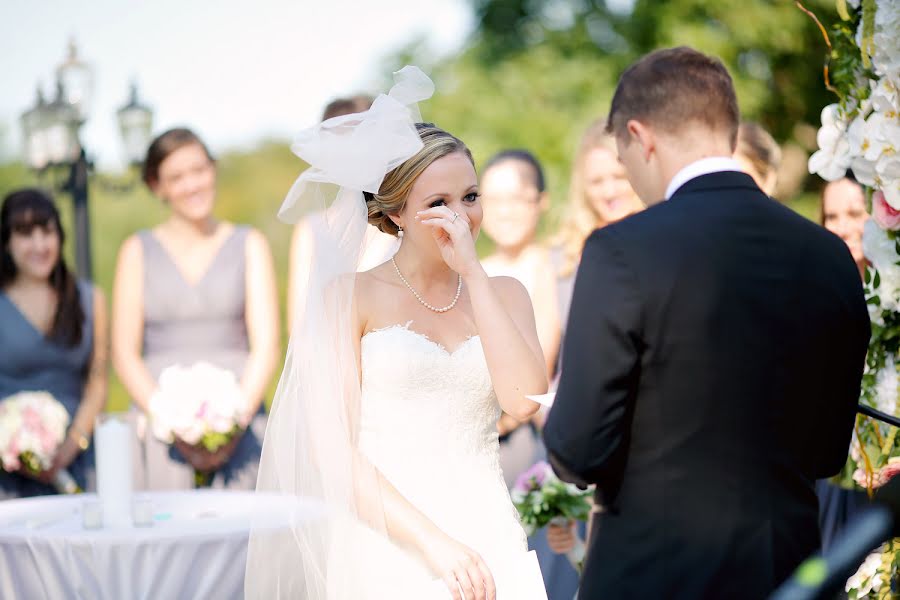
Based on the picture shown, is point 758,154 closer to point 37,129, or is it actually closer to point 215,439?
point 215,439

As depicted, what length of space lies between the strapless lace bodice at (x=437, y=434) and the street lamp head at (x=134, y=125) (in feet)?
15.6

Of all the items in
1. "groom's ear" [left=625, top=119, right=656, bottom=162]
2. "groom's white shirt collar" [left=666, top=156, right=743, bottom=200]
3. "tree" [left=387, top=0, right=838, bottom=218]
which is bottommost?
"groom's white shirt collar" [left=666, top=156, right=743, bottom=200]

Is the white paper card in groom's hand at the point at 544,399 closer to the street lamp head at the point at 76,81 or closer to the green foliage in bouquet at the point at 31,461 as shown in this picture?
the green foliage in bouquet at the point at 31,461

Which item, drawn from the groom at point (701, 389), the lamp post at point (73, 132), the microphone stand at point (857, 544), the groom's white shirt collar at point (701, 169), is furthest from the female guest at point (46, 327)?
the microphone stand at point (857, 544)

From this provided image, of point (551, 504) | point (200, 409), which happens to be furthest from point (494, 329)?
point (200, 409)

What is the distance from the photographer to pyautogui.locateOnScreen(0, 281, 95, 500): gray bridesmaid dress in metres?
6.21

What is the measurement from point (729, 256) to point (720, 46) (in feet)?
41.4

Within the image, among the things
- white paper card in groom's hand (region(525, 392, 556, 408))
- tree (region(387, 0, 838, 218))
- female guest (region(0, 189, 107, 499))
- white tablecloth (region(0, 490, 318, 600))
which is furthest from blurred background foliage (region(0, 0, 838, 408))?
white paper card in groom's hand (region(525, 392, 556, 408))

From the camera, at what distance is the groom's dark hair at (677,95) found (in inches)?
106

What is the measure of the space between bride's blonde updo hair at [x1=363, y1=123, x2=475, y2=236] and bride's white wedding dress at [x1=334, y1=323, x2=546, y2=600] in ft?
1.31

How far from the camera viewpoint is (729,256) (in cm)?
249

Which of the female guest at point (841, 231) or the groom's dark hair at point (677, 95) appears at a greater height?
the groom's dark hair at point (677, 95)

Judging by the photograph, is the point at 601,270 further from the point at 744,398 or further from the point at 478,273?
the point at 478,273

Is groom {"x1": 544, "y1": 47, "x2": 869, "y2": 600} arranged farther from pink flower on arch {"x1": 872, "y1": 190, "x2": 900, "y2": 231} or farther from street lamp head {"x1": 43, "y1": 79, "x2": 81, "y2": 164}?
street lamp head {"x1": 43, "y1": 79, "x2": 81, "y2": 164}
